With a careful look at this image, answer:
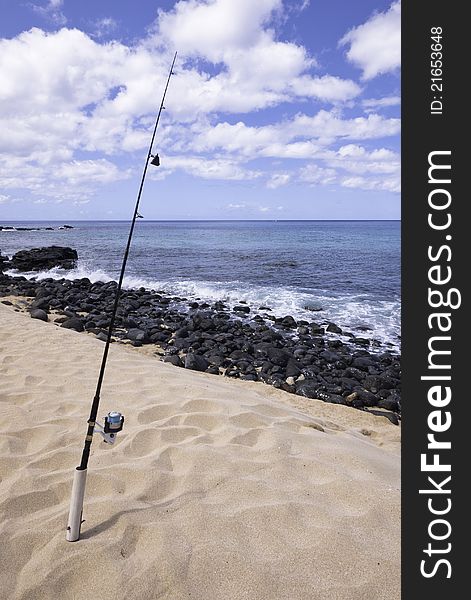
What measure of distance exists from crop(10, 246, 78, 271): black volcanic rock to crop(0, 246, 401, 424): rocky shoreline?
36.1 ft

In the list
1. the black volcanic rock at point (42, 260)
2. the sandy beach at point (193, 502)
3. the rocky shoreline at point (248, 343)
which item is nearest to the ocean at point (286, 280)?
the black volcanic rock at point (42, 260)

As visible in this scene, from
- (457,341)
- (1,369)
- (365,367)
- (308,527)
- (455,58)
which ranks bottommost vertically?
(365,367)

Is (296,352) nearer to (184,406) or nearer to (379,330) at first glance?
(379,330)

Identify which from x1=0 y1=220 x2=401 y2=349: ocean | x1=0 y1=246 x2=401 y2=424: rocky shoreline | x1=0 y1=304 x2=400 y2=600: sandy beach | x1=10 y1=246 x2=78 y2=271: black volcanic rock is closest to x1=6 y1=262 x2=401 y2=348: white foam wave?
x1=0 y1=220 x2=401 y2=349: ocean

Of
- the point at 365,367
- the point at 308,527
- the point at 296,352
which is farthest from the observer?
the point at 296,352

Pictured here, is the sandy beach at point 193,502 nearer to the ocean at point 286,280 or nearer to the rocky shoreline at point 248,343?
the rocky shoreline at point 248,343

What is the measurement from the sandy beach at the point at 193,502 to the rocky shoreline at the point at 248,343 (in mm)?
2924

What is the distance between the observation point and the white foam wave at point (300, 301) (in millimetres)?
13143

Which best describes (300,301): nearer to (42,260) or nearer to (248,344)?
(248,344)

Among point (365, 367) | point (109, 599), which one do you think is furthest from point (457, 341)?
point (365, 367)

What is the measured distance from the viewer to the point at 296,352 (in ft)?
32.6

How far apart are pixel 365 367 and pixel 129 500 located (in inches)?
288

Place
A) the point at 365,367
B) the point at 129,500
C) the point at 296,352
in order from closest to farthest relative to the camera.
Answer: the point at 129,500
the point at 365,367
the point at 296,352

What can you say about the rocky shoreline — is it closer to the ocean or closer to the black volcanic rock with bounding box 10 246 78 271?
the ocean
